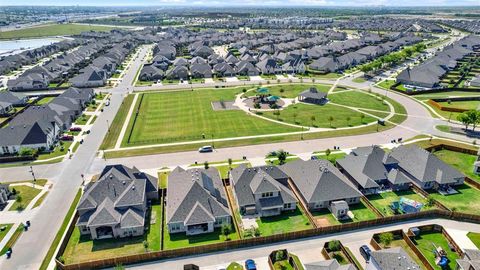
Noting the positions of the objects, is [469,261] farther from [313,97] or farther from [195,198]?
[313,97]

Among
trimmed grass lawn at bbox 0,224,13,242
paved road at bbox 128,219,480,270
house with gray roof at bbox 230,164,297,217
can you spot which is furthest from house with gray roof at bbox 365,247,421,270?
trimmed grass lawn at bbox 0,224,13,242

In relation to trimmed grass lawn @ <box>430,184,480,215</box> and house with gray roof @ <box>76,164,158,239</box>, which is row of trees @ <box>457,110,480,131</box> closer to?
trimmed grass lawn @ <box>430,184,480,215</box>

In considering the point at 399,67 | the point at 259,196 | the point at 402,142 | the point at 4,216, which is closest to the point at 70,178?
the point at 4,216

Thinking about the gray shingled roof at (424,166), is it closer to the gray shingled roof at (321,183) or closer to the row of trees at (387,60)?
the gray shingled roof at (321,183)

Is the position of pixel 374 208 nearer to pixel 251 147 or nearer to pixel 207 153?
pixel 251 147

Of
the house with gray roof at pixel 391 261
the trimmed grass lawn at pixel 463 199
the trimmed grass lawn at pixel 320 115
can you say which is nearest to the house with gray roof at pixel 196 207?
the house with gray roof at pixel 391 261

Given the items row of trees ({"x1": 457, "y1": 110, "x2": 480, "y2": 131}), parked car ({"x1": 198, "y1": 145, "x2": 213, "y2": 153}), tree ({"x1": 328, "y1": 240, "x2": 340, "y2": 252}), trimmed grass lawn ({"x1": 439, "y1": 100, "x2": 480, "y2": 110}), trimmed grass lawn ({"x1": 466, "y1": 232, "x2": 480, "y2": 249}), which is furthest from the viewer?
trimmed grass lawn ({"x1": 439, "y1": 100, "x2": 480, "y2": 110})
